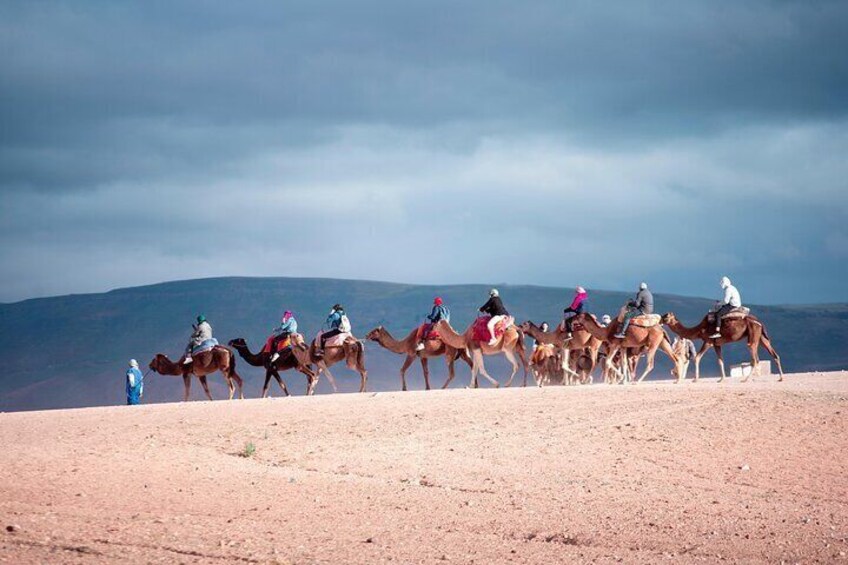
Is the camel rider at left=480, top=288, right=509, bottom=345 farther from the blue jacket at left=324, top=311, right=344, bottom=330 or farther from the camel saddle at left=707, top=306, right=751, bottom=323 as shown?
the camel saddle at left=707, top=306, right=751, bottom=323

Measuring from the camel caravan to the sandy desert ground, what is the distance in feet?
15.0

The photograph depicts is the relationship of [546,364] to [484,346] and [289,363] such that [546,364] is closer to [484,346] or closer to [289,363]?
[484,346]

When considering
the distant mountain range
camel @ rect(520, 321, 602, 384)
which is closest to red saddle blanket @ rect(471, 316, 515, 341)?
camel @ rect(520, 321, 602, 384)

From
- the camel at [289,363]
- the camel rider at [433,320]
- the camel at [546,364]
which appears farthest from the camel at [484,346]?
the camel at [546,364]

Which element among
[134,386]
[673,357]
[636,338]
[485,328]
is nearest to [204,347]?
[134,386]

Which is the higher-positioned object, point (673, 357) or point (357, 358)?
point (357, 358)

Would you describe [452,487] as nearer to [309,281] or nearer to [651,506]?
[651,506]

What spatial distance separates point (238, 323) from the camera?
12912 cm

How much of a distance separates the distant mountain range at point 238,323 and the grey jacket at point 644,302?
2462 inches

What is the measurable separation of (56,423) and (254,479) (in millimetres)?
8167

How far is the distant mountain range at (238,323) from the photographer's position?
107 m

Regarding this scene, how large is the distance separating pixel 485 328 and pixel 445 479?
14383 millimetres

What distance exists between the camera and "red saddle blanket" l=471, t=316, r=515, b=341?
34406 millimetres

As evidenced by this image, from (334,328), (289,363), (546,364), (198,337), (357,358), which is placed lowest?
(546,364)
